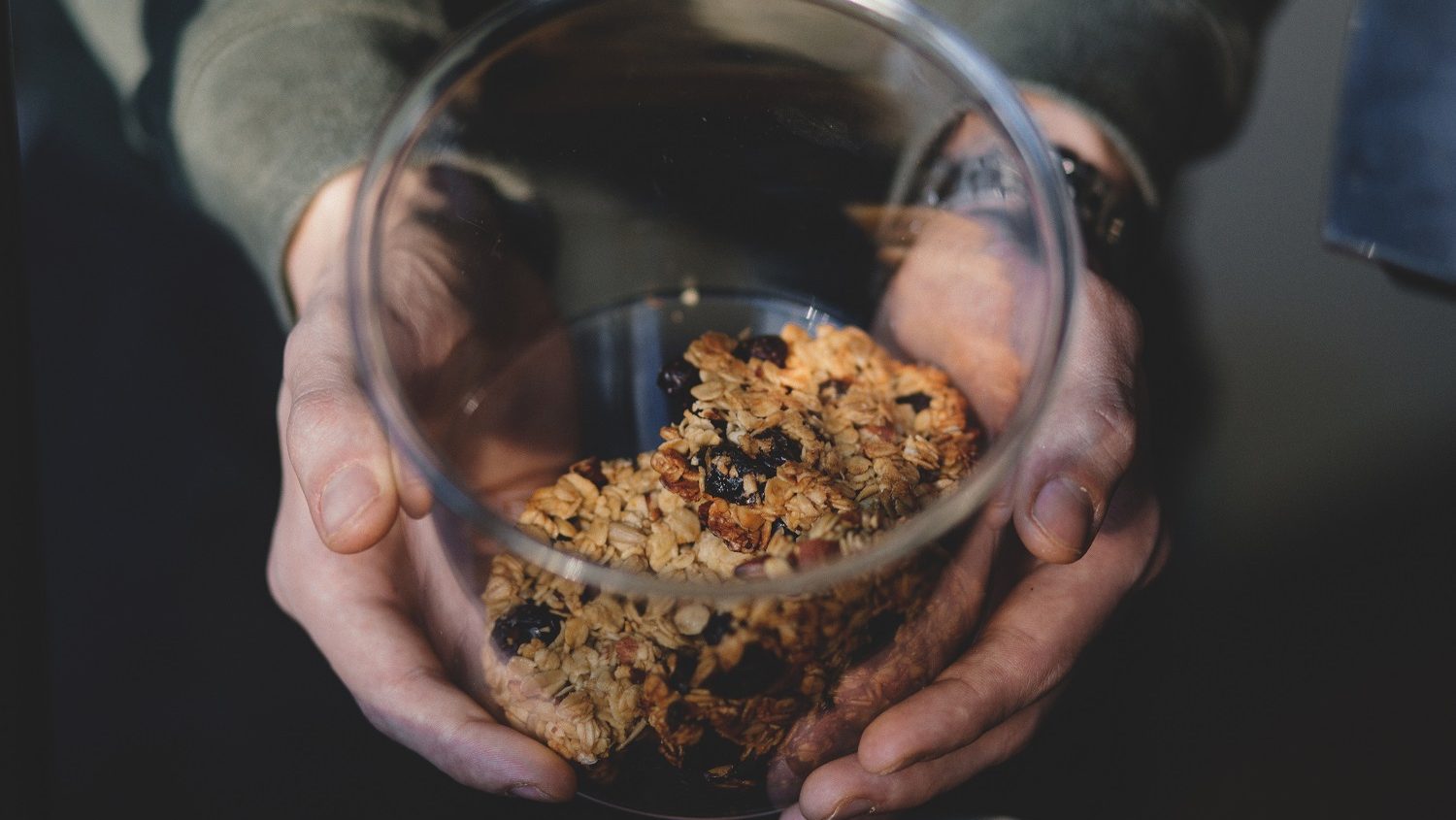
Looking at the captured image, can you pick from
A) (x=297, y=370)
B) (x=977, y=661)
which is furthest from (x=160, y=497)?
(x=977, y=661)

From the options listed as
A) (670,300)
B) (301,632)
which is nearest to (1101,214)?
(670,300)

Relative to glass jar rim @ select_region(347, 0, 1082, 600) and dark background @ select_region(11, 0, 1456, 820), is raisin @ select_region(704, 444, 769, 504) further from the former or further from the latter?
dark background @ select_region(11, 0, 1456, 820)

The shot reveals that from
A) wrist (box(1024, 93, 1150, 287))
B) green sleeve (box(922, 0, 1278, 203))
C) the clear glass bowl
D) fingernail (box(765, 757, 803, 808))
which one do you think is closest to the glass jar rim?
the clear glass bowl

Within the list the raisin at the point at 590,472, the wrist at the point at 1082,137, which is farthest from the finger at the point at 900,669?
the wrist at the point at 1082,137

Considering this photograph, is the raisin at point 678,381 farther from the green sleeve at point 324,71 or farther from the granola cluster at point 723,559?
the green sleeve at point 324,71

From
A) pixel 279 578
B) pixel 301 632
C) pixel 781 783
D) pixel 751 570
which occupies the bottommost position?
pixel 301 632

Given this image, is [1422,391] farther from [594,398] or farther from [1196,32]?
[594,398]

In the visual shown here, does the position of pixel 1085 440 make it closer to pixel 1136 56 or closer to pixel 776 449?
pixel 776 449

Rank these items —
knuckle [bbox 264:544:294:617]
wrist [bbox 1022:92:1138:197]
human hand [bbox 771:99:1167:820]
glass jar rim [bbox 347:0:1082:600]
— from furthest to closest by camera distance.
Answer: wrist [bbox 1022:92:1138:197] → knuckle [bbox 264:544:294:617] → human hand [bbox 771:99:1167:820] → glass jar rim [bbox 347:0:1082:600]
